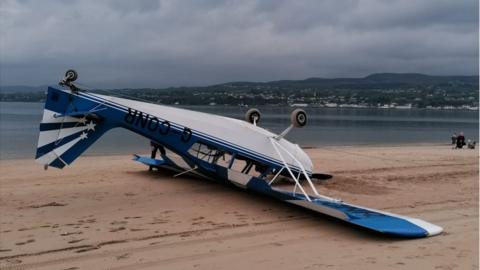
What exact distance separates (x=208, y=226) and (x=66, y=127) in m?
4.16

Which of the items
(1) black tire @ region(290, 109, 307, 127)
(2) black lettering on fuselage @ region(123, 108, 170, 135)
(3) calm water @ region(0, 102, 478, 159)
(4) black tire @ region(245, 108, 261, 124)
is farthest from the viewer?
(3) calm water @ region(0, 102, 478, 159)

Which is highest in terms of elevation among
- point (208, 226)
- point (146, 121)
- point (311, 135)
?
point (146, 121)

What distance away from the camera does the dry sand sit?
7.14 m

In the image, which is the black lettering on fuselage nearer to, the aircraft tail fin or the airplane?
the airplane

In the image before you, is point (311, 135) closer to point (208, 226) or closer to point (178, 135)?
point (178, 135)

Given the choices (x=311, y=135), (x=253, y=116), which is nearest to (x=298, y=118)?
(x=253, y=116)

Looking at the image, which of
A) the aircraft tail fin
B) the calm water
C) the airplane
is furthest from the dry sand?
the calm water

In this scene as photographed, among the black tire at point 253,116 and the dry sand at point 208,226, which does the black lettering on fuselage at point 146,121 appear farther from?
the black tire at point 253,116

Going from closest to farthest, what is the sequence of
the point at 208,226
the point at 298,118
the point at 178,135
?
the point at 208,226
the point at 178,135
the point at 298,118

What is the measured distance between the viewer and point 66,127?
35.7ft

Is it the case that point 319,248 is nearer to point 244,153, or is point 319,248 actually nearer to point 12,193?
point 244,153

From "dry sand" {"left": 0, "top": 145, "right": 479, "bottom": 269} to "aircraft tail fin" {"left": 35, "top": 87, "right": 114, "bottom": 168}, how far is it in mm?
1145

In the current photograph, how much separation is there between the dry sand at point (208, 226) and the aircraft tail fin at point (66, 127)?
1.14 metres

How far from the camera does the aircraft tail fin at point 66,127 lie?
423 inches
